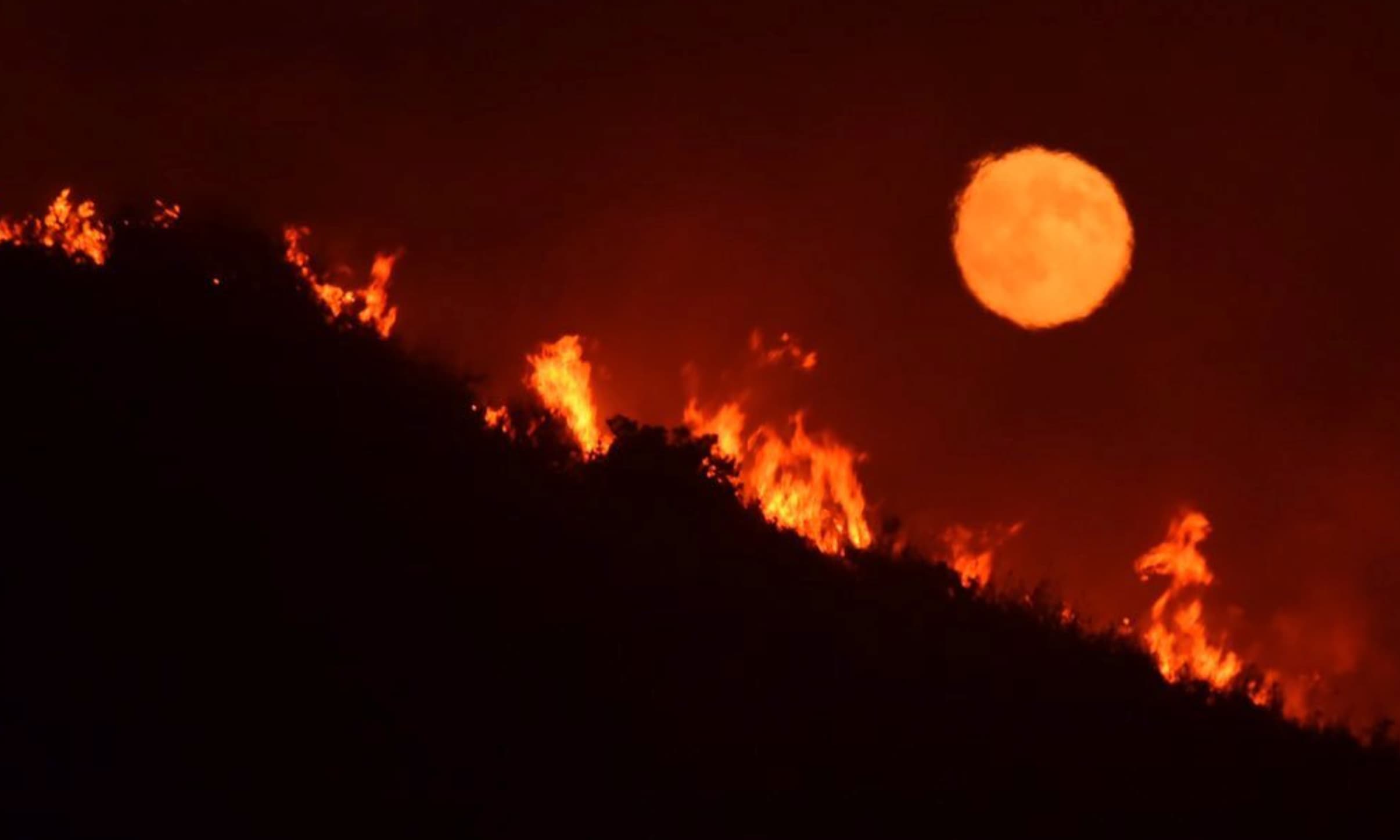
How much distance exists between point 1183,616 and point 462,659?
13419mm

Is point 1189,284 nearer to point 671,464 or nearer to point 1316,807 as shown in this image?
point 671,464

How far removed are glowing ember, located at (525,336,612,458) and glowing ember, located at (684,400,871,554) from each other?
1151 mm

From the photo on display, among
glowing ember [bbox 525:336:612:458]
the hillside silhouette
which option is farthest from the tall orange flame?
glowing ember [bbox 525:336:612:458]

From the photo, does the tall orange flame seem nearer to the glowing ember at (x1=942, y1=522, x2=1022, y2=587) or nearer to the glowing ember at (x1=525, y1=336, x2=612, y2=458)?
the glowing ember at (x1=942, y1=522, x2=1022, y2=587)

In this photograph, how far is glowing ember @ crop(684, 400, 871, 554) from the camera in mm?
14836

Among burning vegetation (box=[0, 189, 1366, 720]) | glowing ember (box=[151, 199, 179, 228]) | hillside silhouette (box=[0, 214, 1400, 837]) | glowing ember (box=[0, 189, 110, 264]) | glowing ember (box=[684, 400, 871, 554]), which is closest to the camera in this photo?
hillside silhouette (box=[0, 214, 1400, 837])

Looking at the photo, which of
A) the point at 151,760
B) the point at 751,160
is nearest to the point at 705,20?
the point at 751,160

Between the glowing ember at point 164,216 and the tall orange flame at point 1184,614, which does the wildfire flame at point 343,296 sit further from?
the tall orange flame at point 1184,614

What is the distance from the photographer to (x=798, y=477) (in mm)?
17516

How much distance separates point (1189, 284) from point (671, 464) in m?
14.0

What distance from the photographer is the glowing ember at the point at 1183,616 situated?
46.3 feet

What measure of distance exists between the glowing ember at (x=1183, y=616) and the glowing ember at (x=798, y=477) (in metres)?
2.85

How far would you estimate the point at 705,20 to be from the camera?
82.6 ft

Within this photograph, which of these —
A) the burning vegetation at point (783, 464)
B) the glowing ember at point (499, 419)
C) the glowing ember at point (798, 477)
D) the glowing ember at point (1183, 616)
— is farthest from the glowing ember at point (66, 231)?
the glowing ember at point (1183, 616)
